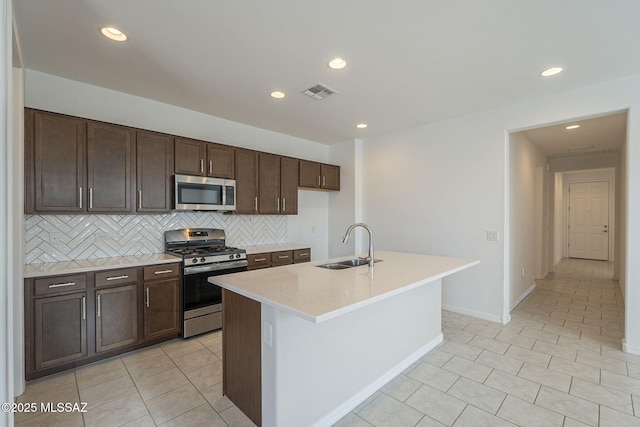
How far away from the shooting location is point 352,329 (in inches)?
82.4

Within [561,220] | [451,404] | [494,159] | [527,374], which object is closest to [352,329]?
[451,404]

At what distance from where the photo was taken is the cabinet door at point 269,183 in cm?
413

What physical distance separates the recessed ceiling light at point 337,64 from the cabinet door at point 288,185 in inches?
78.2

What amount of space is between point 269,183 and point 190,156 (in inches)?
45.5

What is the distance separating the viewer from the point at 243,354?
1.92 m

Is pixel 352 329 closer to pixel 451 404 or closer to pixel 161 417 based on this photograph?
pixel 451 404

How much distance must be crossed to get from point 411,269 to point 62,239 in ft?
10.8

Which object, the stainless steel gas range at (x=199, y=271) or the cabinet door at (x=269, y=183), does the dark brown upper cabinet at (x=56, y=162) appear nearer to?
the stainless steel gas range at (x=199, y=271)

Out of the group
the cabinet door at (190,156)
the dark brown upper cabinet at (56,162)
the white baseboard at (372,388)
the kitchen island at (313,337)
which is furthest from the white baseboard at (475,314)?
the dark brown upper cabinet at (56,162)

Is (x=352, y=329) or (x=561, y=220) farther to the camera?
(x=561, y=220)

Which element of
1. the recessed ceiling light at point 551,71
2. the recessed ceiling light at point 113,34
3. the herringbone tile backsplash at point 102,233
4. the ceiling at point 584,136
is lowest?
the herringbone tile backsplash at point 102,233

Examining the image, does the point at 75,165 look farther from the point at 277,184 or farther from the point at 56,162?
the point at 277,184

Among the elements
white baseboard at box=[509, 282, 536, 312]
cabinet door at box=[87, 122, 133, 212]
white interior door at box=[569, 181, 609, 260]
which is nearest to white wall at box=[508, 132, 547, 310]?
white baseboard at box=[509, 282, 536, 312]

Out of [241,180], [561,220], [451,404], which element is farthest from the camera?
[561,220]
